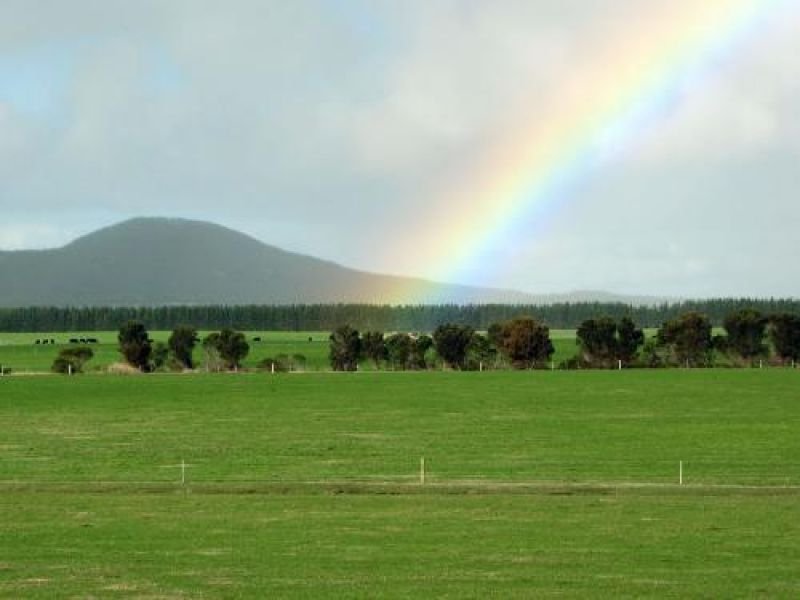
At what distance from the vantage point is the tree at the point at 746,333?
110 meters

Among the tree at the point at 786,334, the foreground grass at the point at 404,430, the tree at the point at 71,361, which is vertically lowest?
the foreground grass at the point at 404,430

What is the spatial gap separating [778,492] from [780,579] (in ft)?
43.5

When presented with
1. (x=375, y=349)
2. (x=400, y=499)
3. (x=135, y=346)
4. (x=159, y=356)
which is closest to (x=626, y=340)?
(x=375, y=349)

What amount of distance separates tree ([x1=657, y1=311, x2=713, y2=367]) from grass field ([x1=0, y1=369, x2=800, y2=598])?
1706 inches

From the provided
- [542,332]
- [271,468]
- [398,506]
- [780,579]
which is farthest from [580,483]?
[542,332]

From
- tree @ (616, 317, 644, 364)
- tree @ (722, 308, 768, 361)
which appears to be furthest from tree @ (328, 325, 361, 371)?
tree @ (722, 308, 768, 361)

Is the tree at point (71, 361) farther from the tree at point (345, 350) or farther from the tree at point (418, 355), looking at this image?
the tree at point (418, 355)

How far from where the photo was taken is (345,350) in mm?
112500

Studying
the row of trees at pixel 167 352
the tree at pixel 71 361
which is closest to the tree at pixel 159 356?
the row of trees at pixel 167 352

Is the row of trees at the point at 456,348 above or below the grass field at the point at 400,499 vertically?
above

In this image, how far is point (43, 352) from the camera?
157m

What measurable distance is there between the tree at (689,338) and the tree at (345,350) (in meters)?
26.4

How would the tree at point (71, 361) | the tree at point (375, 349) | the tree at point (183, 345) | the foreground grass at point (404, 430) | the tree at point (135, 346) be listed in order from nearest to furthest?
the foreground grass at point (404, 430)
the tree at point (71, 361)
the tree at point (135, 346)
the tree at point (183, 345)
the tree at point (375, 349)

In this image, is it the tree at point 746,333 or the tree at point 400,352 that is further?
the tree at point 400,352
